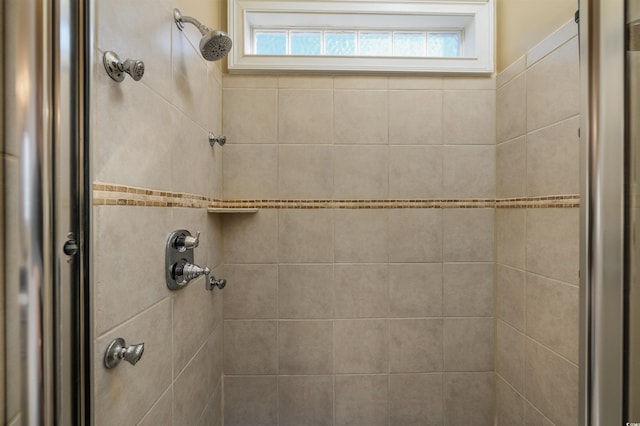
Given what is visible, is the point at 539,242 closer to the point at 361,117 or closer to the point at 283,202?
the point at 361,117

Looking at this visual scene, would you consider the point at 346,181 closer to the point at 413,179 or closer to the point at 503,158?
the point at 413,179

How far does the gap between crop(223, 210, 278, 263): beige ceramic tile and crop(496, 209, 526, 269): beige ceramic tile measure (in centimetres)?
107

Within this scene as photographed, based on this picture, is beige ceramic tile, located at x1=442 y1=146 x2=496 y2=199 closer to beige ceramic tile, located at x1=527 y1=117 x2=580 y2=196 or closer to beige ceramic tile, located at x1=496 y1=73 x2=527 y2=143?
beige ceramic tile, located at x1=496 y1=73 x2=527 y2=143

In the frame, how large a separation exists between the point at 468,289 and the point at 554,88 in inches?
35.8

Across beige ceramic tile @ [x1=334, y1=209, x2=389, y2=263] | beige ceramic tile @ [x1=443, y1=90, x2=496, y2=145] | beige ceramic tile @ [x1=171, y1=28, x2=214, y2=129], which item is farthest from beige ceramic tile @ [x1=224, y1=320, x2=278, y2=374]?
beige ceramic tile @ [x1=443, y1=90, x2=496, y2=145]

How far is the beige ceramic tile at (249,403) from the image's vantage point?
53.9 inches

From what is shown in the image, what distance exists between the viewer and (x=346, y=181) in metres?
1.38

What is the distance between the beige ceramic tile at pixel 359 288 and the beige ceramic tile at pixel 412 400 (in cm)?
37

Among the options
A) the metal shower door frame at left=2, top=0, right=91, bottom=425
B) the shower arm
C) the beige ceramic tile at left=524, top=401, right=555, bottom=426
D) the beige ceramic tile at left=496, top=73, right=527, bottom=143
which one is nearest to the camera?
the metal shower door frame at left=2, top=0, right=91, bottom=425

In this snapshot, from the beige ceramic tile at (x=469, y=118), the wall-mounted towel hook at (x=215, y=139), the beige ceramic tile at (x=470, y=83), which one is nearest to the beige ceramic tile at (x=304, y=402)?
the wall-mounted towel hook at (x=215, y=139)

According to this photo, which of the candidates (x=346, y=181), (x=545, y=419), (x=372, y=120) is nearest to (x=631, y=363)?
(x=545, y=419)

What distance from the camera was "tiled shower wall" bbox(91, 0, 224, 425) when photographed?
0.60m

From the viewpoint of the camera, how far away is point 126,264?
67cm

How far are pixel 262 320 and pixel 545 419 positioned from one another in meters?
1.21
